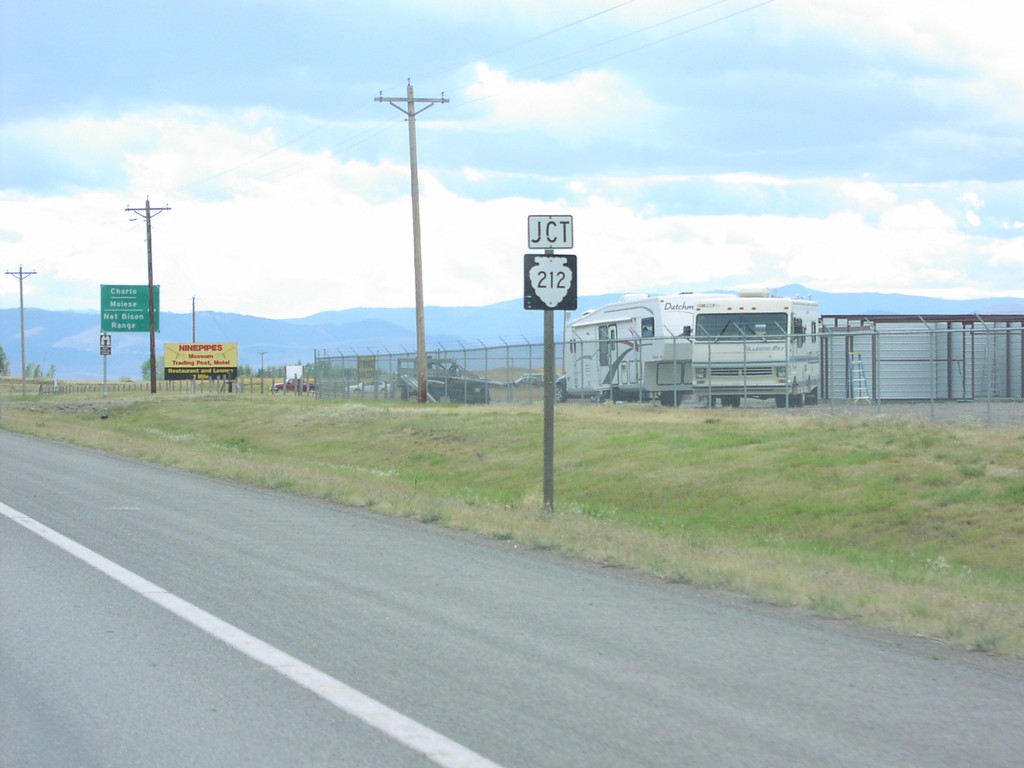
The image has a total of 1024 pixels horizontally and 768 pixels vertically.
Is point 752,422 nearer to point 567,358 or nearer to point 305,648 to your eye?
point 567,358

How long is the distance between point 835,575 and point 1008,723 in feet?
17.1

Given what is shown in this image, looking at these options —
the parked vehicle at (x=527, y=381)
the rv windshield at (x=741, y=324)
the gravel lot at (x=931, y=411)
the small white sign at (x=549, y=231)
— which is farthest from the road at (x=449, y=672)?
the parked vehicle at (x=527, y=381)

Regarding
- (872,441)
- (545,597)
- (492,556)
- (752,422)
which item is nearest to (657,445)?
(752,422)

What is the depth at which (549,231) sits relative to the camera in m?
15.8

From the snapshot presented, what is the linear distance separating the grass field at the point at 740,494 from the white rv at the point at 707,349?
2.96m

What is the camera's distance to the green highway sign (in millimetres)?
66812

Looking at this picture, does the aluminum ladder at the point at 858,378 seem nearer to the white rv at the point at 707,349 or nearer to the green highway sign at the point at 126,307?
the white rv at the point at 707,349

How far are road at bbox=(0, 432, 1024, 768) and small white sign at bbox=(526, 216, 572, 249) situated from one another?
17.2 ft

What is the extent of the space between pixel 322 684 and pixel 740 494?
48.5 feet

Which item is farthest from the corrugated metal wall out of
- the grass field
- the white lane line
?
the white lane line

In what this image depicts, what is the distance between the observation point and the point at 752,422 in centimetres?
2711

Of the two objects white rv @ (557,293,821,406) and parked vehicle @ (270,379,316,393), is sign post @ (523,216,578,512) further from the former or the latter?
parked vehicle @ (270,379,316,393)

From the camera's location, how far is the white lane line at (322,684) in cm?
562

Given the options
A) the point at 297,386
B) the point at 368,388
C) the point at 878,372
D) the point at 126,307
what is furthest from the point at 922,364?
the point at 297,386
